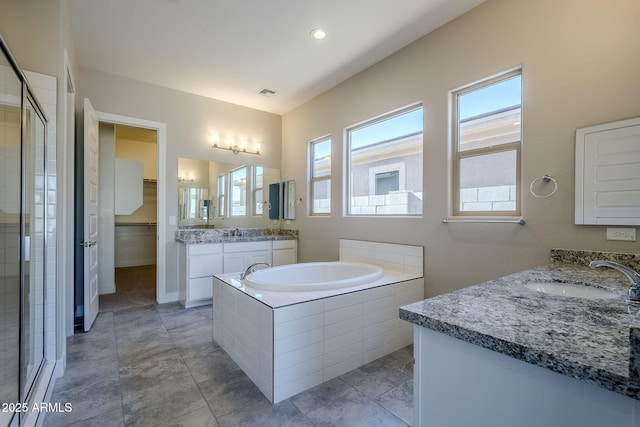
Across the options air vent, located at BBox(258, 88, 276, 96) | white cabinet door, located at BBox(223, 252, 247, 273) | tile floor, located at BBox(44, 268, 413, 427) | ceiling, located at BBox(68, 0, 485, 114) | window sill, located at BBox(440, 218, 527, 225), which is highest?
ceiling, located at BBox(68, 0, 485, 114)

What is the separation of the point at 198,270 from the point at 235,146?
1.92 m

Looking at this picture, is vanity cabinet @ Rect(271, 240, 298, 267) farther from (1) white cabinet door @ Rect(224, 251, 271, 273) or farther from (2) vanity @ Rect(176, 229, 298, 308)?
(1) white cabinet door @ Rect(224, 251, 271, 273)

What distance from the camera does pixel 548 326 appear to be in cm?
81

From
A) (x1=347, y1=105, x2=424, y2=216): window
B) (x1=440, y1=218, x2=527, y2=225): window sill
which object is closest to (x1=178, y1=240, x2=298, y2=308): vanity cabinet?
(x1=347, y1=105, x2=424, y2=216): window

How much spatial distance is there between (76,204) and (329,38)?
126 inches

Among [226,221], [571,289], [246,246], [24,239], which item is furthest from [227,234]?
[571,289]

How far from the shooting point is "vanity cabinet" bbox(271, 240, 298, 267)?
4.30m

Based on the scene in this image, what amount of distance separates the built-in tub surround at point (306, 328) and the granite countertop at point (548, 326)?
1.09 m

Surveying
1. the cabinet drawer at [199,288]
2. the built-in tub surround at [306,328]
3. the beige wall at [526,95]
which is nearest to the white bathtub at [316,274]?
the built-in tub surround at [306,328]

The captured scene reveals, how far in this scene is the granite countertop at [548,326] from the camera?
59 centimetres

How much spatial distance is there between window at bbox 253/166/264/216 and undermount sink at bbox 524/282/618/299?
3.91m

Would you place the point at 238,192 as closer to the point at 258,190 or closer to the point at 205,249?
the point at 258,190

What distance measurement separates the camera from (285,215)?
4.76 m

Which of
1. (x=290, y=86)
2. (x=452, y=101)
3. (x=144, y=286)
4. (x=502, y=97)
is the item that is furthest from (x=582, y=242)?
(x=144, y=286)
